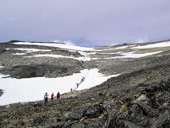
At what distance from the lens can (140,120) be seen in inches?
419

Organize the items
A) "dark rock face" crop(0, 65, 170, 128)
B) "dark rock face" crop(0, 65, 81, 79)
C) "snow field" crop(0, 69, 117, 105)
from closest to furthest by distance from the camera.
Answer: "dark rock face" crop(0, 65, 170, 128) < "snow field" crop(0, 69, 117, 105) < "dark rock face" crop(0, 65, 81, 79)

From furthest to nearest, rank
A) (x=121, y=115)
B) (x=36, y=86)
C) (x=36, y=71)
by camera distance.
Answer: (x=36, y=71) < (x=36, y=86) < (x=121, y=115)

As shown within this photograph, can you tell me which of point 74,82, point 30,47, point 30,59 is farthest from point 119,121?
point 30,47

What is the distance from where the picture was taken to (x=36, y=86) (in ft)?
114

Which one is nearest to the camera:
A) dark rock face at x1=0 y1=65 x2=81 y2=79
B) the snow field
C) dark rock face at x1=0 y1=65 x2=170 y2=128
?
dark rock face at x1=0 y1=65 x2=170 y2=128

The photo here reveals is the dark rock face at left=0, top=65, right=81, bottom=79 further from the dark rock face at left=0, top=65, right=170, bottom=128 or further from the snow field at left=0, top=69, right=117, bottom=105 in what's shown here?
the dark rock face at left=0, top=65, right=170, bottom=128

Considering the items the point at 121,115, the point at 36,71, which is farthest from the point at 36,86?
the point at 121,115

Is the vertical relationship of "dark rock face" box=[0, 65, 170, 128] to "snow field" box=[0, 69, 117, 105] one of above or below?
above

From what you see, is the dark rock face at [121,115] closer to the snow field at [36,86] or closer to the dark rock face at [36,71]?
the snow field at [36,86]

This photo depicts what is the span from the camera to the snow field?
96.2 ft

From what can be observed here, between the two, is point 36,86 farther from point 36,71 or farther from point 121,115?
point 121,115

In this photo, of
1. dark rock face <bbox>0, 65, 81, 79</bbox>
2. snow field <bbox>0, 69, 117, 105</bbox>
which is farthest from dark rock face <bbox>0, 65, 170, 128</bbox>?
dark rock face <bbox>0, 65, 81, 79</bbox>

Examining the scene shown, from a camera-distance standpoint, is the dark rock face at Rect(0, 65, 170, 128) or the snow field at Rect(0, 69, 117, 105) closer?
the dark rock face at Rect(0, 65, 170, 128)

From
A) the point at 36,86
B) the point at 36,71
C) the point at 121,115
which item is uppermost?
the point at 121,115
